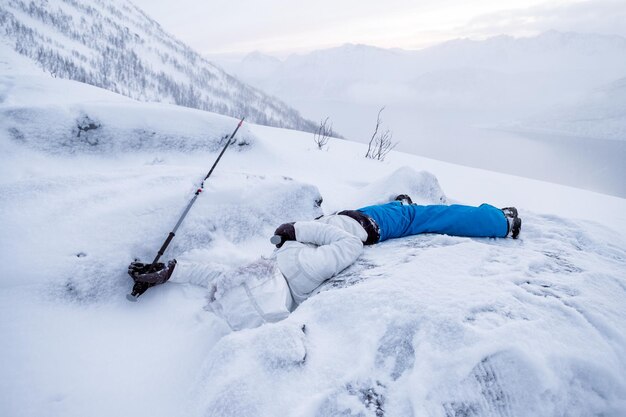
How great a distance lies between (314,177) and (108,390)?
441cm

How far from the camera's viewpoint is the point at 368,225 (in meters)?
2.92

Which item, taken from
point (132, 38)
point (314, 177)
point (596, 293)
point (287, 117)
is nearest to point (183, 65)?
point (132, 38)

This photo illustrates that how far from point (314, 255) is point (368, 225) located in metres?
0.71

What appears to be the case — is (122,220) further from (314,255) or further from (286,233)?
(314,255)

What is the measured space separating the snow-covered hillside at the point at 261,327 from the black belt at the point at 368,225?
0.43 feet

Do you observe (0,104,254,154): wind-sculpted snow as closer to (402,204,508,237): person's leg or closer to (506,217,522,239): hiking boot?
(402,204,508,237): person's leg

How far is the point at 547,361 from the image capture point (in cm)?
138

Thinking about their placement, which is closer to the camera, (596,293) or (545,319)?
(545,319)

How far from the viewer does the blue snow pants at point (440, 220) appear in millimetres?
2988

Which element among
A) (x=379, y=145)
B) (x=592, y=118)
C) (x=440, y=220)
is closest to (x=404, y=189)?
(x=440, y=220)

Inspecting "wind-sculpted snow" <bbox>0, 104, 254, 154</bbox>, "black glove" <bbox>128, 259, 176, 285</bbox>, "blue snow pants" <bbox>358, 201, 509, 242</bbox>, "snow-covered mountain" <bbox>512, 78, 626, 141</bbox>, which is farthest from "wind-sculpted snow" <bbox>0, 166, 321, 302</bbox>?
"snow-covered mountain" <bbox>512, 78, 626, 141</bbox>

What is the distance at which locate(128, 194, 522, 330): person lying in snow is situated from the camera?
211cm

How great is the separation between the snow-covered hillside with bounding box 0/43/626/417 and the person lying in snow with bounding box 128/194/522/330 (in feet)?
0.47

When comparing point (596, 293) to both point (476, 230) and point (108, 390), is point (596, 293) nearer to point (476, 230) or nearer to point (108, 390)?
point (476, 230)
